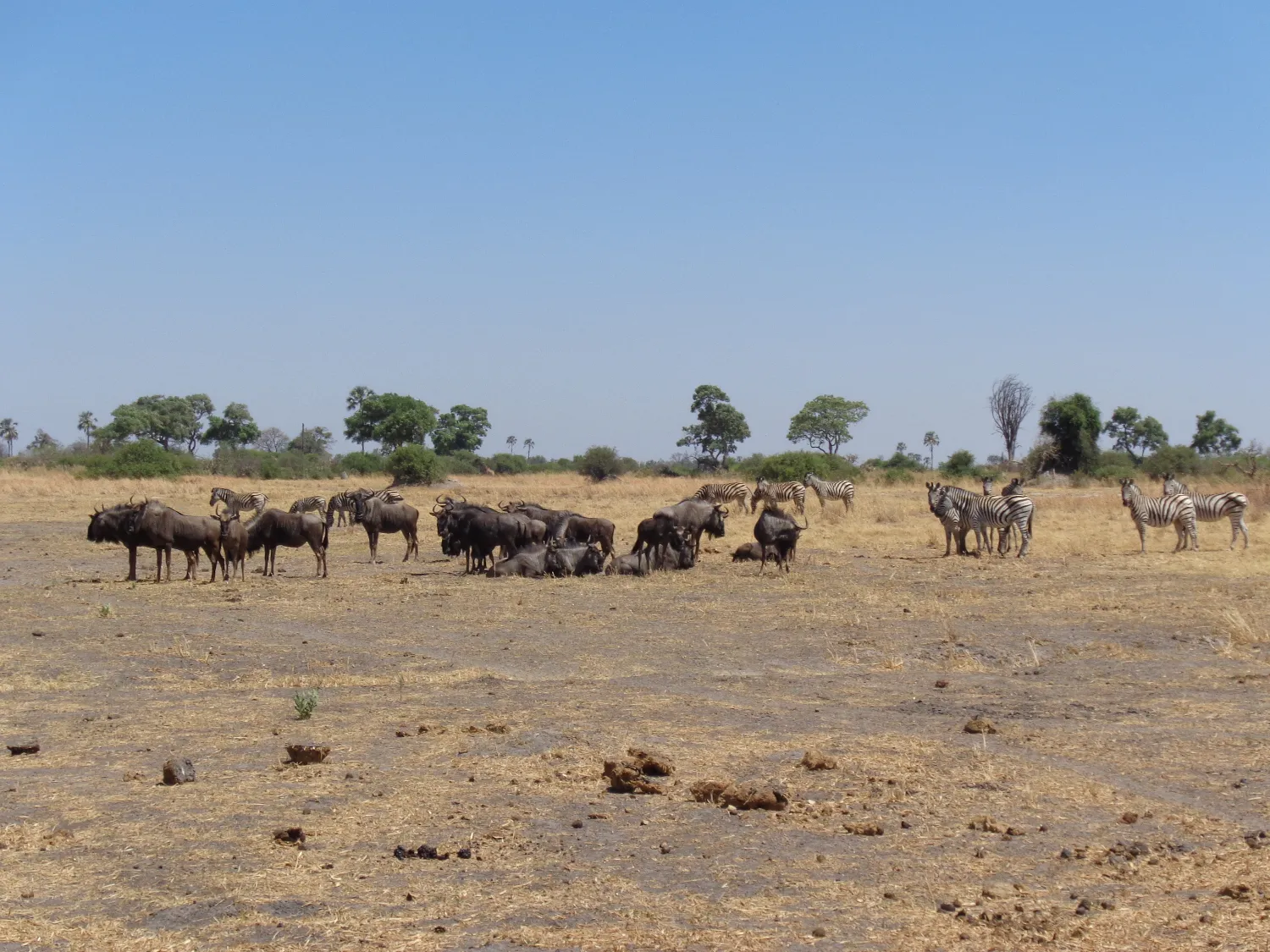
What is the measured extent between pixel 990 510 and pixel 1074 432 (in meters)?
42.4

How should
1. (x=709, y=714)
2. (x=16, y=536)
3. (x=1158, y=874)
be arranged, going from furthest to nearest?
(x=16, y=536), (x=709, y=714), (x=1158, y=874)

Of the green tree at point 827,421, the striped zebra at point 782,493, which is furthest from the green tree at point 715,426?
the striped zebra at point 782,493

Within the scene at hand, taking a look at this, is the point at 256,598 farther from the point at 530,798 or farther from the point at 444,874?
the point at 444,874

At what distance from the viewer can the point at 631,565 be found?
22.1m

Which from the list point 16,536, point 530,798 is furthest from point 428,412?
point 530,798

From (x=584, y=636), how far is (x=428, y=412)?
71.0 meters

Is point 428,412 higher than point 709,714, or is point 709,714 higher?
point 428,412

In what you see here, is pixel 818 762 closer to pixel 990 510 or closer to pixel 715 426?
pixel 990 510

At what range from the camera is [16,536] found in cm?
3170

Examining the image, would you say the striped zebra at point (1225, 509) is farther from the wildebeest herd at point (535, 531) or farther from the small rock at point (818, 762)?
the small rock at point (818, 762)

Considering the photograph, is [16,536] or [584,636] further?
[16,536]

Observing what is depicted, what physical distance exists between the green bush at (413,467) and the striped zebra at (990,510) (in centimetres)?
3472

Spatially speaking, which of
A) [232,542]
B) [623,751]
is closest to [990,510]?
[232,542]

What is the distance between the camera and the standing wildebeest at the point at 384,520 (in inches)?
993
